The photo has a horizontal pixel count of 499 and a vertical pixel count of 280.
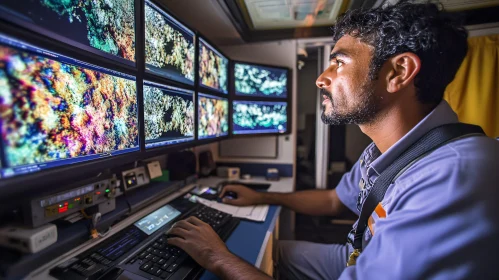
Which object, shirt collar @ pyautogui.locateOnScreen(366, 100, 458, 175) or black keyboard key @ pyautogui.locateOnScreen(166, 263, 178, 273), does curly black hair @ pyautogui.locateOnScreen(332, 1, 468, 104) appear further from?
black keyboard key @ pyautogui.locateOnScreen(166, 263, 178, 273)

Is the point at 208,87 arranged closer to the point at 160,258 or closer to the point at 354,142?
the point at 160,258

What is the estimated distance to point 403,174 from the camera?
67 centimetres

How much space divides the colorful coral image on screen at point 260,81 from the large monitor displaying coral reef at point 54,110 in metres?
1.06

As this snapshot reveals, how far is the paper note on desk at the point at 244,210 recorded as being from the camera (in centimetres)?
111

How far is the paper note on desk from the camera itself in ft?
3.65

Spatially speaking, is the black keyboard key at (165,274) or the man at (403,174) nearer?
the man at (403,174)

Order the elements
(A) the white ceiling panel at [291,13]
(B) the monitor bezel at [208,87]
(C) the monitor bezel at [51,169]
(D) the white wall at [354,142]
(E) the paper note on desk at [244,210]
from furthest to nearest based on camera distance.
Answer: (D) the white wall at [354,142] → (A) the white ceiling panel at [291,13] → (B) the monitor bezel at [208,87] → (E) the paper note on desk at [244,210] → (C) the monitor bezel at [51,169]

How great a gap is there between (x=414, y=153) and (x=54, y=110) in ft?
3.42

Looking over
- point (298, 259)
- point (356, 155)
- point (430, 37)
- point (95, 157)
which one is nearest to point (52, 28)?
point (95, 157)

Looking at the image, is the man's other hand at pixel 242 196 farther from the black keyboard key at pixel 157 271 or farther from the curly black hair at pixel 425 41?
the curly black hair at pixel 425 41

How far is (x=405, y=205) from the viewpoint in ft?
1.87

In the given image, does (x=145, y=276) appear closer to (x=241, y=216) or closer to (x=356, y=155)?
(x=241, y=216)

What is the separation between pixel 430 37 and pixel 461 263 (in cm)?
72

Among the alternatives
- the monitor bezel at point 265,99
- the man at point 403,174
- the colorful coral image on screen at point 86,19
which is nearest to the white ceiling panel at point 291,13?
the monitor bezel at point 265,99
